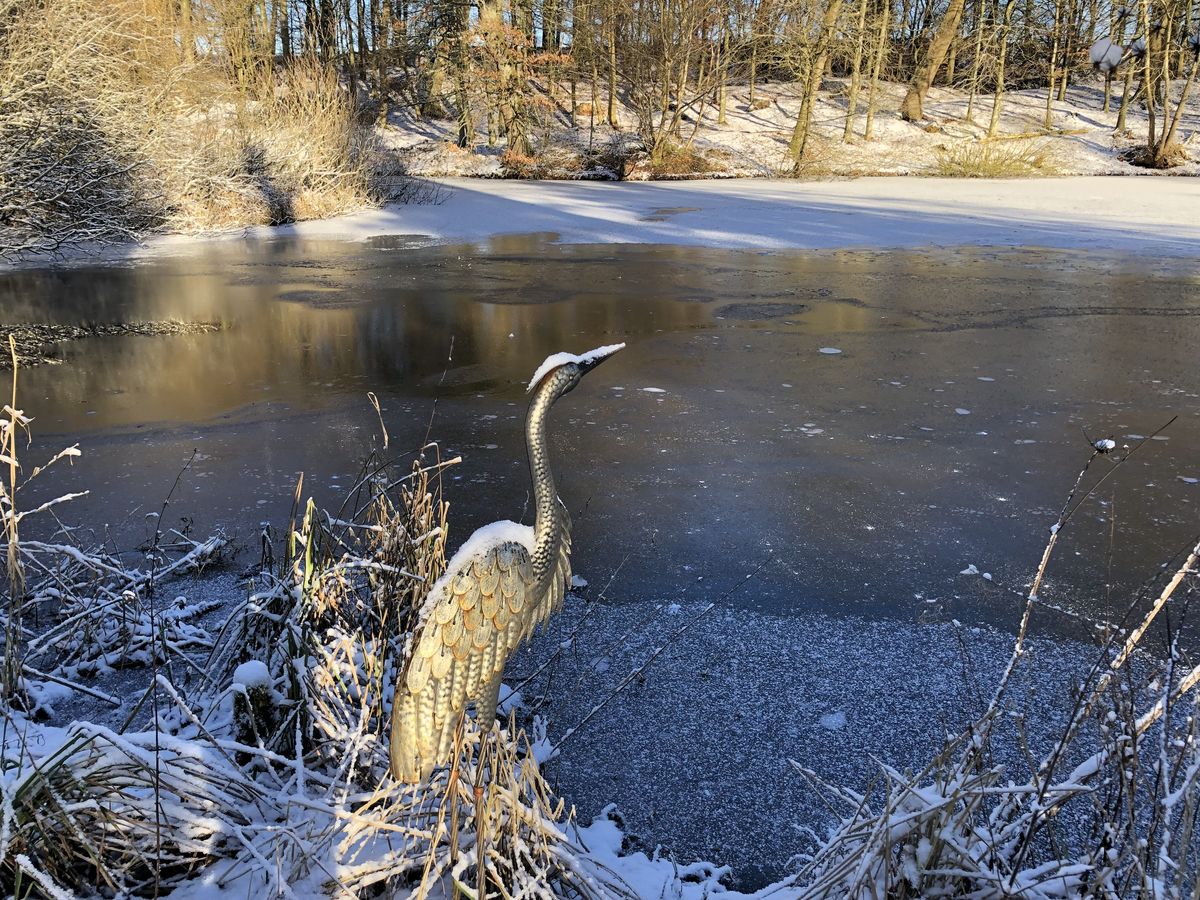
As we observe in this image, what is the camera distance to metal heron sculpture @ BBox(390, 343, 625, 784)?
196 centimetres

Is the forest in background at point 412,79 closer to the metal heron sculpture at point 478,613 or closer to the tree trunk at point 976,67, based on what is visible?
the tree trunk at point 976,67

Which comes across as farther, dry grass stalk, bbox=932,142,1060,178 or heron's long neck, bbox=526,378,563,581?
dry grass stalk, bbox=932,142,1060,178

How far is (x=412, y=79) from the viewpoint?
35438 millimetres

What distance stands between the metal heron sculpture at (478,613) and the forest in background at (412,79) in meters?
10.5

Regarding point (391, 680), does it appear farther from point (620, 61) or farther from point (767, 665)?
point (620, 61)

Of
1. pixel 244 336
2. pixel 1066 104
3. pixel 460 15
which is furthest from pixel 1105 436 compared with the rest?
pixel 1066 104

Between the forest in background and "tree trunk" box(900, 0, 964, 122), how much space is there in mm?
79

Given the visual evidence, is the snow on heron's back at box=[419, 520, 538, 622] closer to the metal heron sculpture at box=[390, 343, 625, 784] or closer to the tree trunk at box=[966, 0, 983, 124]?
the metal heron sculpture at box=[390, 343, 625, 784]

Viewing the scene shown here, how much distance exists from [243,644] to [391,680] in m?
0.56

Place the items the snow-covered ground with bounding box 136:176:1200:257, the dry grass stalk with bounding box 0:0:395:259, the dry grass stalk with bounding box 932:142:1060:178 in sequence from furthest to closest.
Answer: the dry grass stalk with bounding box 932:142:1060:178
the snow-covered ground with bounding box 136:176:1200:257
the dry grass stalk with bounding box 0:0:395:259

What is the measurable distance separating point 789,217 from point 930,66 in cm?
1750

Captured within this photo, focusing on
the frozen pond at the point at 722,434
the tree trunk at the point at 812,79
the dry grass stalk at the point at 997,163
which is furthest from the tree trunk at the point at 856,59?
the frozen pond at the point at 722,434

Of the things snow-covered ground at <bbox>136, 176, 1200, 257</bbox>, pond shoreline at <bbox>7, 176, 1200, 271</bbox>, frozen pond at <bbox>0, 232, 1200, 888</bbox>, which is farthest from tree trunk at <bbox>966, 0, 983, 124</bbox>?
frozen pond at <bbox>0, 232, 1200, 888</bbox>

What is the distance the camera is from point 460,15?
2855 cm
